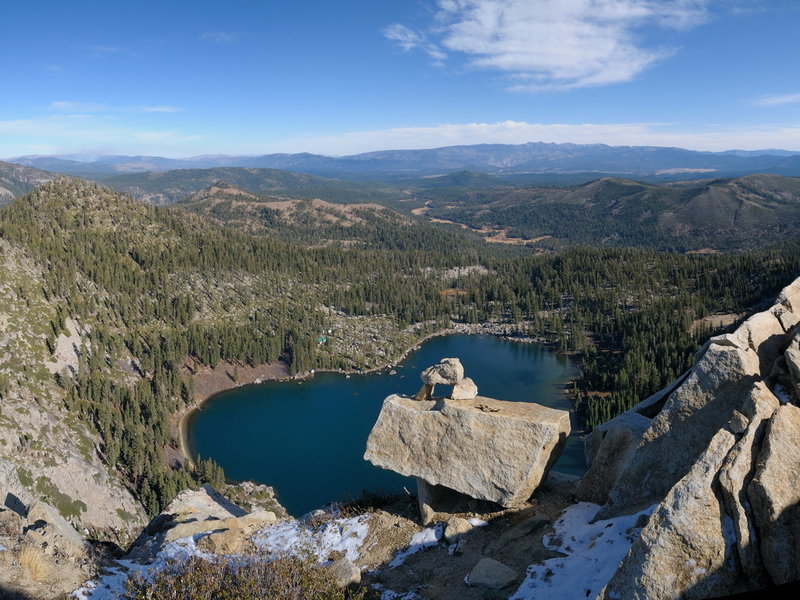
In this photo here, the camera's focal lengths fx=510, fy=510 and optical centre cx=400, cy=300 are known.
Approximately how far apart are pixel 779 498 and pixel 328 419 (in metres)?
77.1

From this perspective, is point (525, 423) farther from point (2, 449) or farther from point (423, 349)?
point (423, 349)

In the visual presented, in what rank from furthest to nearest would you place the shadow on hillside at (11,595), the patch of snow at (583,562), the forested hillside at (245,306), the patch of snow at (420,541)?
the forested hillside at (245,306), the patch of snow at (420,541), the shadow on hillside at (11,595), the patch of snow at (583,562)

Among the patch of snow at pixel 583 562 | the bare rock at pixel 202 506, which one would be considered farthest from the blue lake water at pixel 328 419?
the patch of snow at pixel 583 562

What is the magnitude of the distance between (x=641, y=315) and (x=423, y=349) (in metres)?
50.9

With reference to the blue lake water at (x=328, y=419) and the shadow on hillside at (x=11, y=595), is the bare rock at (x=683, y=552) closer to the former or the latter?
the shadow on hillside at (x=11, y=595)

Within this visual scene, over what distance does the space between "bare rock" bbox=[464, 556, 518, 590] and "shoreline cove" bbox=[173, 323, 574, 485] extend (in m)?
53.5

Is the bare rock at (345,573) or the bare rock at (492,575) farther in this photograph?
the bare rock at (345,573)

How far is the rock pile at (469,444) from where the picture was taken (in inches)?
857

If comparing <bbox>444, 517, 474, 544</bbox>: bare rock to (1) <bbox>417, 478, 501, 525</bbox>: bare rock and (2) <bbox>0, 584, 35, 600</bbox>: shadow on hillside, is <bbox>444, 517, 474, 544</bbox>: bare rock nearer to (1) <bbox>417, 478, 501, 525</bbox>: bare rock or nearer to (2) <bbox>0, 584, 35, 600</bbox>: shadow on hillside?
(1) <bbox>417, 478, 501, 525</bbox>: bare rock

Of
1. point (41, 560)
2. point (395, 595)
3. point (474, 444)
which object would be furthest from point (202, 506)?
point (474, 444)

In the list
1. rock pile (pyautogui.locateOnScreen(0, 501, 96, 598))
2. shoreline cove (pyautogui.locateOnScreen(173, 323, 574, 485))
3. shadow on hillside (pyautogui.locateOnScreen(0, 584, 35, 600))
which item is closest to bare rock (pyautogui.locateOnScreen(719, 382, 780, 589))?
rock pile (pyautogui.locateOnScreen(0, 501, 96, 598))

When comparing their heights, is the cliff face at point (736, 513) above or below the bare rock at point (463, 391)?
above

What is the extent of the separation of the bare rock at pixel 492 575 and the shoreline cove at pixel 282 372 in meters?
53.5

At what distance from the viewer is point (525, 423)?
21.8 m
